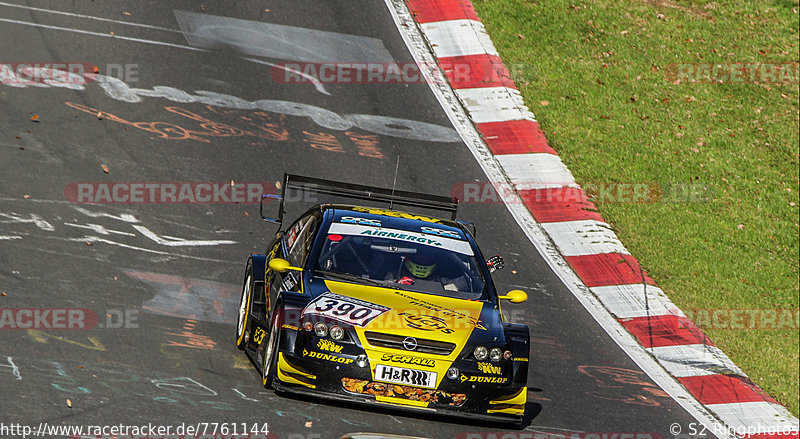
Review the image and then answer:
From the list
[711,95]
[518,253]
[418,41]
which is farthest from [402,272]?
[711,95]

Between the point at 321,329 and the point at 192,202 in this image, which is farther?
the point at 192,202

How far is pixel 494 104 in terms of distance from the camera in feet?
50.7

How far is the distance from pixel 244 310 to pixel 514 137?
6.92 meters

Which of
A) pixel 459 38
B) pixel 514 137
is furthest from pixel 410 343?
pixel 459 38

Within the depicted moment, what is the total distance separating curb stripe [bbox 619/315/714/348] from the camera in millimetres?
11227

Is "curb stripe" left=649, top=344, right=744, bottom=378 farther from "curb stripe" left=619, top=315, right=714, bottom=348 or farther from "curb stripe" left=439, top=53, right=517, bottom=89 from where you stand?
"curb stripe" left=439, top=53, right=517, bottom=89

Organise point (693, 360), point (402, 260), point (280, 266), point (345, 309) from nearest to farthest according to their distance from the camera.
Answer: point (345, 309) → point (280, 266) → point (402, 260) → point (693, 360)

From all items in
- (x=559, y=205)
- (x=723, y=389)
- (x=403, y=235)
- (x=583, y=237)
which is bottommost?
(x=723, y=389)

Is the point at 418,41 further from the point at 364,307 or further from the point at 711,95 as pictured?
the point at 364,307

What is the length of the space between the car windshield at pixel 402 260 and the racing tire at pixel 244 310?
960mm

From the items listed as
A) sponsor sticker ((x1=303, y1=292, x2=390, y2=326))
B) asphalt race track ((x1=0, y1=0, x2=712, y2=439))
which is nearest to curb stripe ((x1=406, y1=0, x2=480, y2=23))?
asphalt race track ((x1=0, y1=0, x2=712, y2=439))

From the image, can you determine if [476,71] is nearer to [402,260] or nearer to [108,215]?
[108,215]

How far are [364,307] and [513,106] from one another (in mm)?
8497

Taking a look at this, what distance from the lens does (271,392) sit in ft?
25.4
